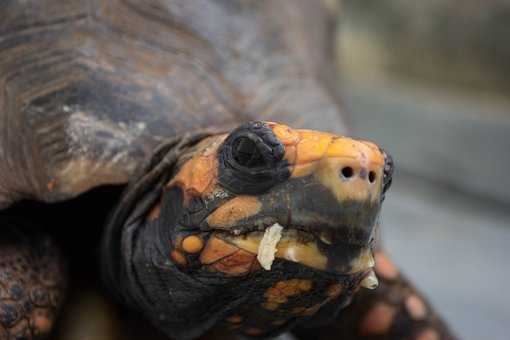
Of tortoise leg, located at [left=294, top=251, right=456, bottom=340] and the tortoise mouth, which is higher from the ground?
the tortoise mouth

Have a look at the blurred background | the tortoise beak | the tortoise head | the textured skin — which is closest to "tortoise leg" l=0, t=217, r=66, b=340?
the textured skin

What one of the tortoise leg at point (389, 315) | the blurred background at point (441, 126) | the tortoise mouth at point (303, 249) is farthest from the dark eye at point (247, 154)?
the blurred background at point (441, 126)

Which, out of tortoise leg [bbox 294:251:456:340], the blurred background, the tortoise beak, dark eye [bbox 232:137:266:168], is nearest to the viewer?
the tortoise beak

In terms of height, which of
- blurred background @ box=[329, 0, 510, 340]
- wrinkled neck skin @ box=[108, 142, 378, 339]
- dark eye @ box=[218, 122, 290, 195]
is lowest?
blurred background @ box=[329, 0, 510, 340]

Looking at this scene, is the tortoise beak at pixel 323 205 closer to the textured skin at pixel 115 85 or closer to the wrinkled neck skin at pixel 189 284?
the wrinkled neck skin at pixel 189 284

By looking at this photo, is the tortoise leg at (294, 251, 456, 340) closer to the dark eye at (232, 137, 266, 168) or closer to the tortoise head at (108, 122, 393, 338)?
the tortoise head at (108, 122, 393, 338)

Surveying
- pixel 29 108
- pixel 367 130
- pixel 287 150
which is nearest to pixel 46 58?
pixel 29 108

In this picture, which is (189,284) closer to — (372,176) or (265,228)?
(265,228)

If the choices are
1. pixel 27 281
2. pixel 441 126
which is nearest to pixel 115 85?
pixel 27 281
